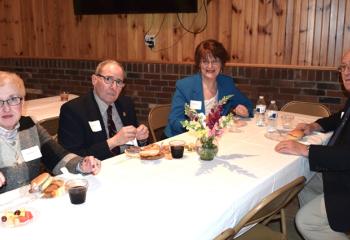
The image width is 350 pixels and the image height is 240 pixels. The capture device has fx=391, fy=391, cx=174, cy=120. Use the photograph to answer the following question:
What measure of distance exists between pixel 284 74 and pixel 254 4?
2.74ft

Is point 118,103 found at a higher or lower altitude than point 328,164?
higher

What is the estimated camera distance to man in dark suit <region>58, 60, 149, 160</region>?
2432mm

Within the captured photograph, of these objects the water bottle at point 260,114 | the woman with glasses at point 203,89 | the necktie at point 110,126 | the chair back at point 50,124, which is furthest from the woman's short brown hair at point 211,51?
the chair back at point 50,124

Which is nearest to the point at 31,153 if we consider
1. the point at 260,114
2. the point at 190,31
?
the point at 260,114

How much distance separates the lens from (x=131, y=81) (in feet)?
17.3

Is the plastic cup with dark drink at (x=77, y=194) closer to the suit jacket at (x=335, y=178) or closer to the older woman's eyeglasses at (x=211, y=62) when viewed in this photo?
the suit jacket at (x=335, y=178)

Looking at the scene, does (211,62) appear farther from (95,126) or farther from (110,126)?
(95,126)

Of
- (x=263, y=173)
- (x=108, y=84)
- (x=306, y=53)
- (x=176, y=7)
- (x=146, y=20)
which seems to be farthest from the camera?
(x=146, y=20)

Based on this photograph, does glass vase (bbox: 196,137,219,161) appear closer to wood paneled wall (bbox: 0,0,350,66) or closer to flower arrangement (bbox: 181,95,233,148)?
flower arrangement (bbox: 181,95,233,148)

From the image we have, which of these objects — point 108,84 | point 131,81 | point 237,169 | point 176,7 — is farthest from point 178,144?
point 131,81

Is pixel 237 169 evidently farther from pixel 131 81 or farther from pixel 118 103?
pixel 131 81

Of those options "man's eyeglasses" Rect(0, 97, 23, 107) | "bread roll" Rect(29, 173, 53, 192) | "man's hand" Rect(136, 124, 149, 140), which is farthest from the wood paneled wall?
"bread roll" Rect(29, 173, 53, 192)

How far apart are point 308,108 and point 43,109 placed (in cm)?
262

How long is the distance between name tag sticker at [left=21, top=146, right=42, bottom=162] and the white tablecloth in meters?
1.35
